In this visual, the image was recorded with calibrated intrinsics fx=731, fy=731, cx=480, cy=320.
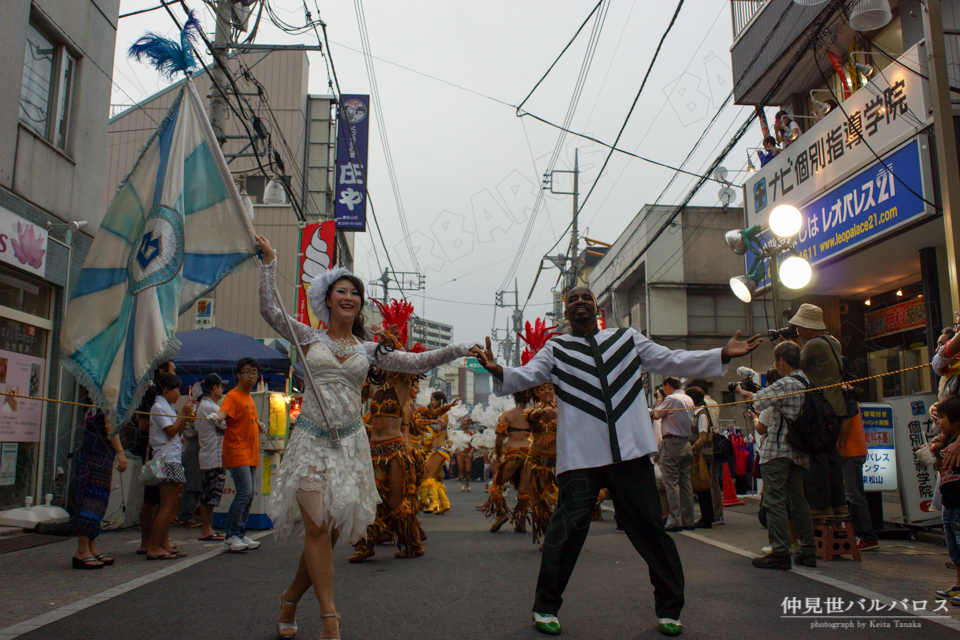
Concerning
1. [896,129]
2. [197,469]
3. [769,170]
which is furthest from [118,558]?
[769,170]

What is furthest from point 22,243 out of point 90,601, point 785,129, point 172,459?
point 785,129

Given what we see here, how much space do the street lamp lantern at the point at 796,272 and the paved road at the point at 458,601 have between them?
4.60 m

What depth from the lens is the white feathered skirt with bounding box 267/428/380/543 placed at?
3.65m

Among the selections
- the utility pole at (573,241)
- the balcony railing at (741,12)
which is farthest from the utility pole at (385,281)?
the balcony railing at (741,12)

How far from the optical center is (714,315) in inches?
1029

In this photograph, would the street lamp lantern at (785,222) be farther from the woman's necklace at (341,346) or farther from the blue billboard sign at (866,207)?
the woman's necklace at (341,346)

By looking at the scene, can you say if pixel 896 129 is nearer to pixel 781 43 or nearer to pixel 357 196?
pixel 781 43

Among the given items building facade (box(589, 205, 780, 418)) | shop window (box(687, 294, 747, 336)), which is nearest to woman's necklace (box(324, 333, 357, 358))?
building facade (box(589, 205, 780, 418))

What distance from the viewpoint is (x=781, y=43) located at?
1325 cm

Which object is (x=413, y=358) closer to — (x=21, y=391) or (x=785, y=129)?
(x=21, y=391)

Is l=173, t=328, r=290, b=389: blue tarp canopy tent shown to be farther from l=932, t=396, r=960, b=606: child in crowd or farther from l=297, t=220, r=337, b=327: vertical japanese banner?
l=932, t=396, r=960, b=606: child in crowd

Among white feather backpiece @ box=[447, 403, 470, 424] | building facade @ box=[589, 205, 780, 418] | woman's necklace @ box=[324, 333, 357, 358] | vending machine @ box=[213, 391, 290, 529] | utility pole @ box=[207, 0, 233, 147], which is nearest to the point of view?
A: woman's necklace @ box=[324, 333, 357, 358]

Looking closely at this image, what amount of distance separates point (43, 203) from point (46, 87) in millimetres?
1707

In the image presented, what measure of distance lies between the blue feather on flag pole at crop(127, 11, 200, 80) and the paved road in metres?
3.42
